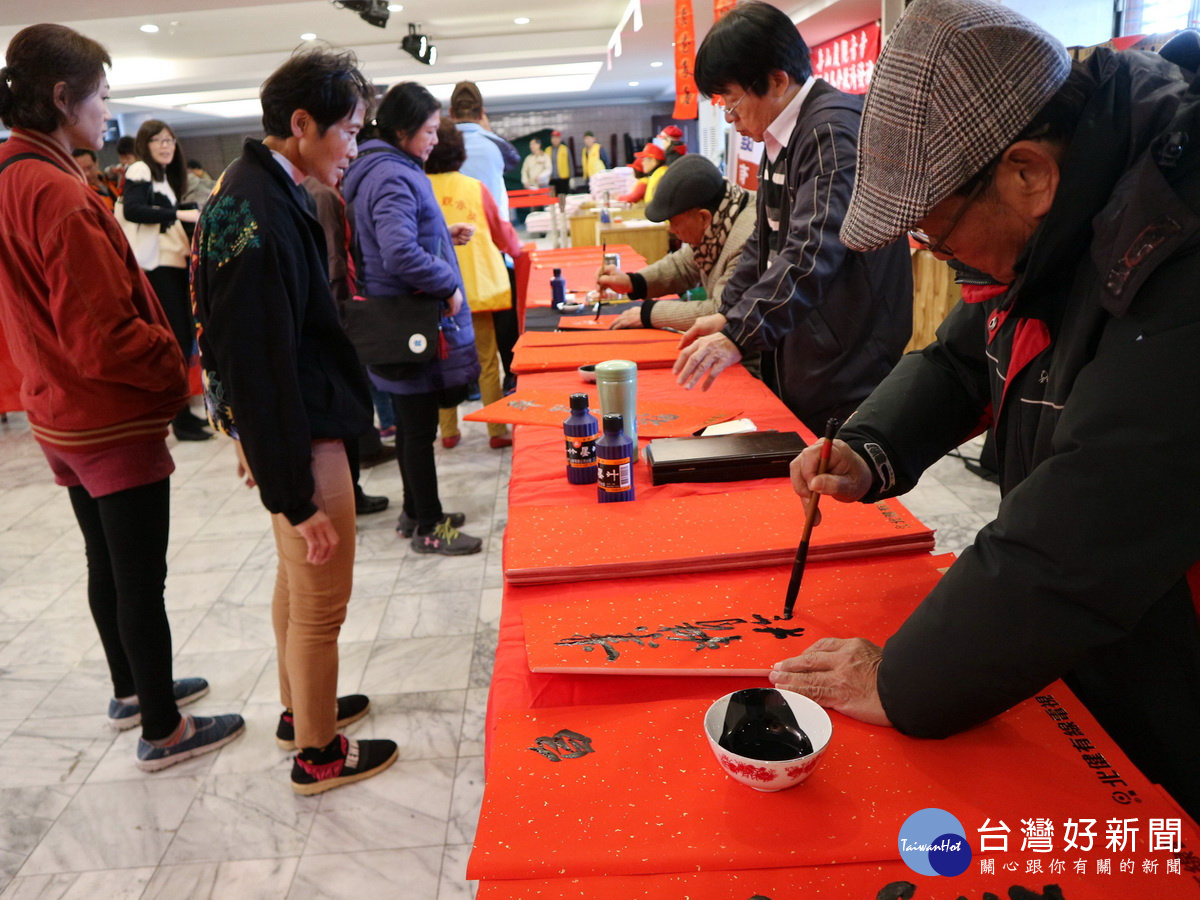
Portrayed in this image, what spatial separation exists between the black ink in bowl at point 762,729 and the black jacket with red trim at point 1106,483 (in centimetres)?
10

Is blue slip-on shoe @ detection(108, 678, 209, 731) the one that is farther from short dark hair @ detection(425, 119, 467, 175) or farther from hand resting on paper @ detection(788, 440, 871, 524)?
short dark hair @ detection(425, 119, 467, 175)

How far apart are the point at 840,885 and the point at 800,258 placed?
1.34 meters

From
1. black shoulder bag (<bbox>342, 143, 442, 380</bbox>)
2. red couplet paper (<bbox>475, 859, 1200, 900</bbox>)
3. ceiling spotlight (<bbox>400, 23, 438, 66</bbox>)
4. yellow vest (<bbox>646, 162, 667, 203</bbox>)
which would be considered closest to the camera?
red couplet paper (<bbox>475, 859, 1200, 900</bbox>)

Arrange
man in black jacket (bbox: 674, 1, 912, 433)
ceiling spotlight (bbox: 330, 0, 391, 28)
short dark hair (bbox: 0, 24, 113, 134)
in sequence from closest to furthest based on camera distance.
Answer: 1. short dark hair (bbox: 0, 24, 113, 134)
2. man in black jacket (bbox: 674, 1, 912, 433)
3. ceiling spotlight (bbox: 330, 0, 391, 28)

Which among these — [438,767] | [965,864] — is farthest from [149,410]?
[965,864]

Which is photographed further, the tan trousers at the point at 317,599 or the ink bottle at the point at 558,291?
the ink bottle at the point at 558,291

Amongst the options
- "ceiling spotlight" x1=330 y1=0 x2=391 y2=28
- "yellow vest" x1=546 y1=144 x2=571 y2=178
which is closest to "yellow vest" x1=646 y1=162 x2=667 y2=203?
"ceiling spotlight" x1=330 y1=0 x2=391 y2=28

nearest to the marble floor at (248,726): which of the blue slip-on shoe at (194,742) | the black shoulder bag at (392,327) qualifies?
the blue slip-on shoe at (194,742)

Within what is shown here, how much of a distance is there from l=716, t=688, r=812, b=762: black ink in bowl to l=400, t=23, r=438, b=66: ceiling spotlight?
1076 cm

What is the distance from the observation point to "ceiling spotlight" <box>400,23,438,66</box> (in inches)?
398

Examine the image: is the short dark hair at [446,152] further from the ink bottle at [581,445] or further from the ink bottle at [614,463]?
the ink bottle at [614,463]

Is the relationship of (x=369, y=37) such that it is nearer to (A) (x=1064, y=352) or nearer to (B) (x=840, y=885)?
(A) (x=1064, y=352)

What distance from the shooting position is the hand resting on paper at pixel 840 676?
0.84 meters

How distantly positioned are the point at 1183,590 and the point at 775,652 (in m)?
0.39
